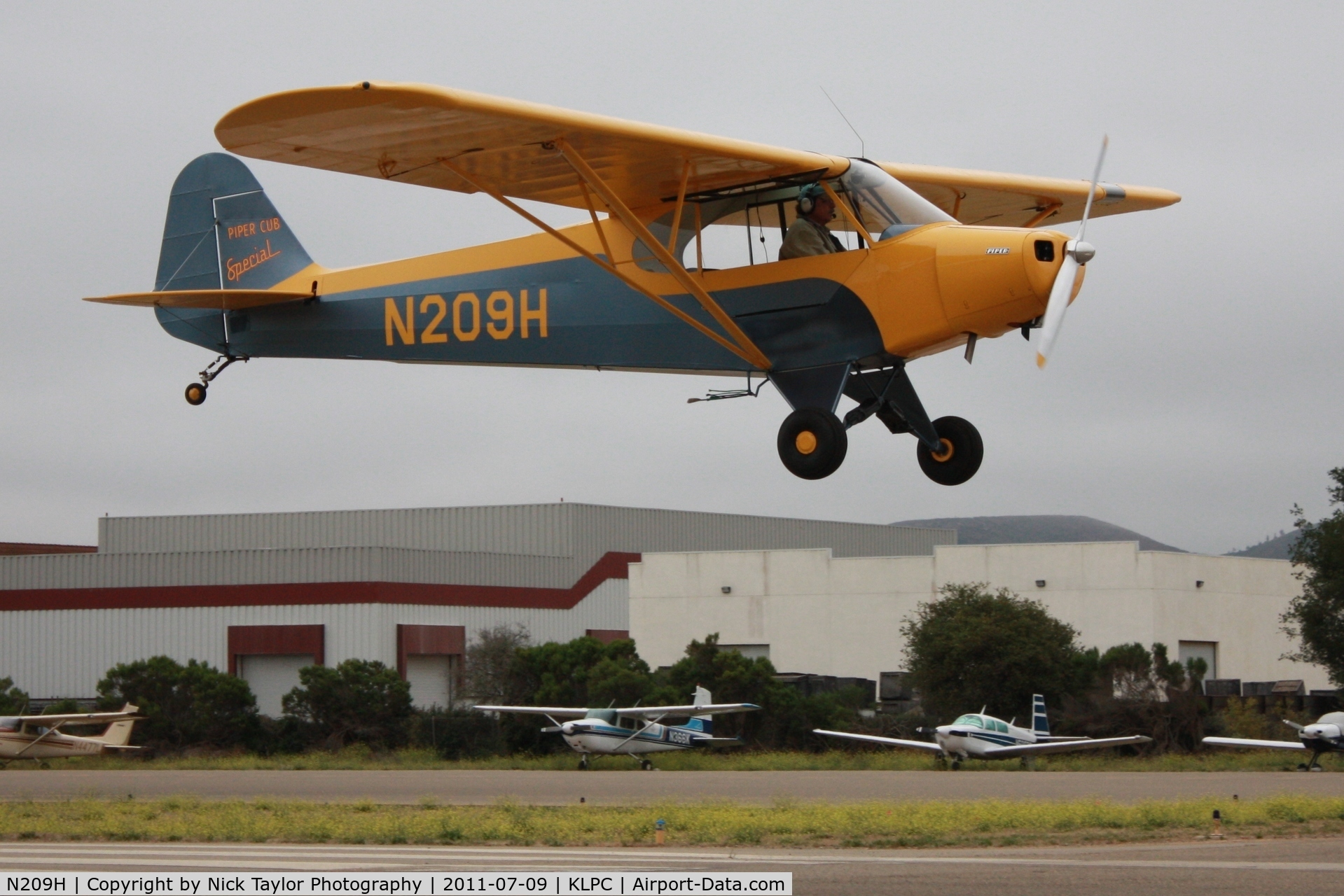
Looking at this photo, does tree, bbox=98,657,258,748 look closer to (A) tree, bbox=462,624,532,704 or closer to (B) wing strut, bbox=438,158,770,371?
(A) tree, bbox=462,624,532,704

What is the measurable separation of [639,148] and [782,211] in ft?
4.90

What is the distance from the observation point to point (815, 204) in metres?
14.2

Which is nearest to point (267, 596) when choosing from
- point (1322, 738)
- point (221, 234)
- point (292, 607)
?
point (292, 607)

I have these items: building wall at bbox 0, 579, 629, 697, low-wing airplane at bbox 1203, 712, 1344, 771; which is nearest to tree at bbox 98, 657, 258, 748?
building wall at bbox 0, 579, 629, 697

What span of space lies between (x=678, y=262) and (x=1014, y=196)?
505 cm

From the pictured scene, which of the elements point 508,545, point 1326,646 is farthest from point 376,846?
point 508,545

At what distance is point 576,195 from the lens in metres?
15.2

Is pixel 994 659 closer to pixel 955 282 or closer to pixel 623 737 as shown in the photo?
pixel 623 737

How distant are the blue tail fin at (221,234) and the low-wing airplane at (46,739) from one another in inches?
1120

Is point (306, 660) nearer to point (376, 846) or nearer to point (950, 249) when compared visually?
point (376, 846)

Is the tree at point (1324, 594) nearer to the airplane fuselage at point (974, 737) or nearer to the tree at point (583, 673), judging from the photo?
the airplane fuselage at point (974, 737)

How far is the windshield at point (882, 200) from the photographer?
1412 centimetres

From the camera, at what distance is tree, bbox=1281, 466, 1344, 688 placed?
4625 centimetres

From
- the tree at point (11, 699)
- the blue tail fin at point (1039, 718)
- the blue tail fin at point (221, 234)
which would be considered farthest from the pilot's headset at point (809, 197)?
the tree at point (11, 699)
